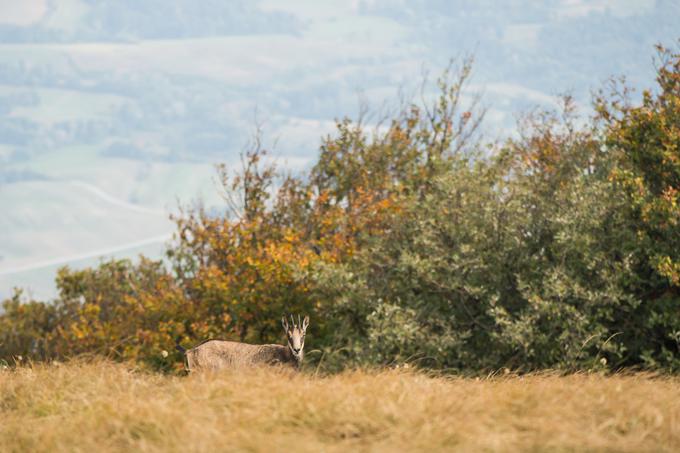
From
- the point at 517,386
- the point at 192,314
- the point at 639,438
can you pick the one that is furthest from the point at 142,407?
the point at 192,314

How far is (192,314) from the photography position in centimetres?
2267

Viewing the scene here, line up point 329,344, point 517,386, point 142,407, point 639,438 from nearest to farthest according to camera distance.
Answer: point 639,438 → point 142,407 → point 517,386 → point 329,344

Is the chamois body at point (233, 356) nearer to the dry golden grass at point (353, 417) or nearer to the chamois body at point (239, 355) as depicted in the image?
the chamois body at point (239, 355)

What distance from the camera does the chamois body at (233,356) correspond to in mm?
12508

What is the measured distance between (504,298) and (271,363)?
6.12m

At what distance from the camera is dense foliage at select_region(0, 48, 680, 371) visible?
1600 centimetres

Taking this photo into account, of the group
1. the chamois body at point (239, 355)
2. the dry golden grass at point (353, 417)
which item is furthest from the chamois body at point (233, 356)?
the dry golden grass at point (353, 417)

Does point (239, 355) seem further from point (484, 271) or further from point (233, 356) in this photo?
point (484, 271)

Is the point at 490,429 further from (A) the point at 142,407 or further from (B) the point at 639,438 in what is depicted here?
(A) the point at 142,407

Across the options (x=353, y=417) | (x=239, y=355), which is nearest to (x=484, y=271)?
(x=239, y=355)

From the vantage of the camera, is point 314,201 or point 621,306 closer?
point 621,306

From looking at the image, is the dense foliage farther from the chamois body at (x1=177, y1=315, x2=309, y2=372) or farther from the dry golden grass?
the dry golden grass

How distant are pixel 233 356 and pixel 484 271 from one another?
250 inches

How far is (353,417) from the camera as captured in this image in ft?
28.2
